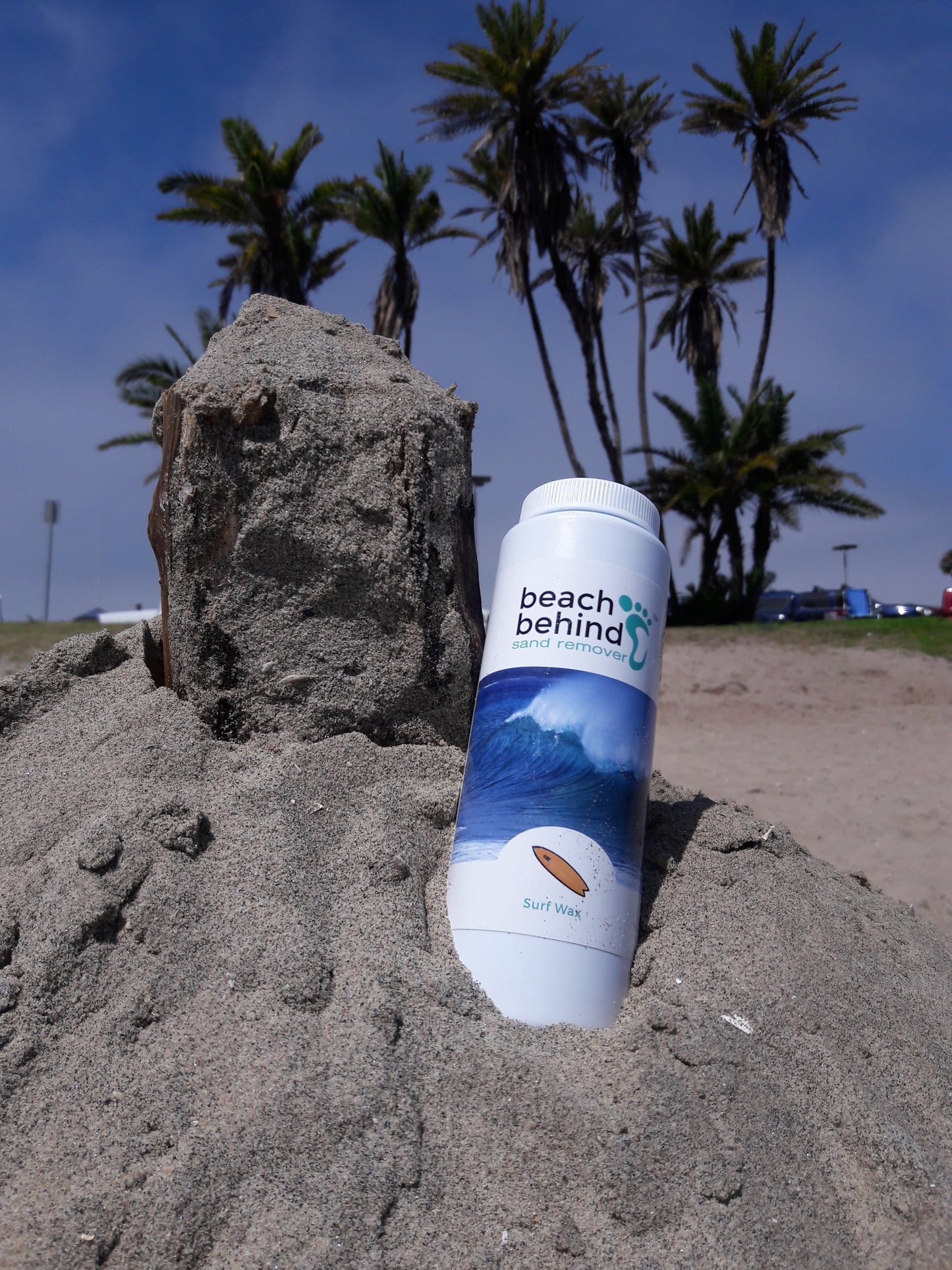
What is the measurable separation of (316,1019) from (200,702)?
3.78 ft

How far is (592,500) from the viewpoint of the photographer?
2.46 metres

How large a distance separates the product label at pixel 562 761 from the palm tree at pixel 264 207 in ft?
58.8

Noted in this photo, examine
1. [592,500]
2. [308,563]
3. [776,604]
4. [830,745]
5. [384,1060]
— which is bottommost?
[384,1060]

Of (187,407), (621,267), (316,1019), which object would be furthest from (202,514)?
(621,267)

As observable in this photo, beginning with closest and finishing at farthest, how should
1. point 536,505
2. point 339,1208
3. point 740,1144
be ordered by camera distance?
point 339,1208
point 740,1144
point 536,505

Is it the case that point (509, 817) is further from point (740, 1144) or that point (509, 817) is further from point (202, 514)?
point (202, 514)

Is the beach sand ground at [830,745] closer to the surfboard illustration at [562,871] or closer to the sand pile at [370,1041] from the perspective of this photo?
the sand pile at [370,1041]

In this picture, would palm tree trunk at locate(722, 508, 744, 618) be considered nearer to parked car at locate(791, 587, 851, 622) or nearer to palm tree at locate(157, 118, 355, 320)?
parked car at locate(791, 587, 851, 622)

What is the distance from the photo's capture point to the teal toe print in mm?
2369

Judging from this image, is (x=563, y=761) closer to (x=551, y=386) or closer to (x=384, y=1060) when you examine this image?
(x=384, y=1060)

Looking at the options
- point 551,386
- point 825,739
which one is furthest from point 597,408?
point 825,739

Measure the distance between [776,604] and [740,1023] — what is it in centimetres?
2398

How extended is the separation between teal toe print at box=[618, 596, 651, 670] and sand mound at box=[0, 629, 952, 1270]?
61 cm

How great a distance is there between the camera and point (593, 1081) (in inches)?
76.7
